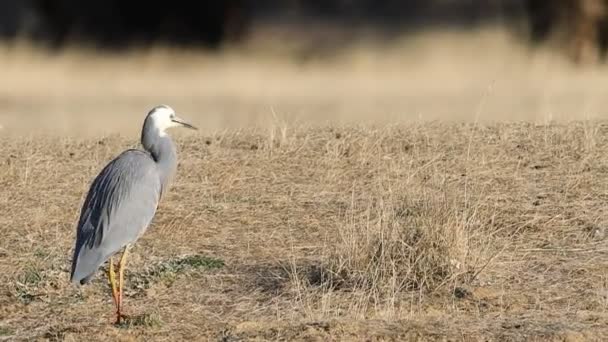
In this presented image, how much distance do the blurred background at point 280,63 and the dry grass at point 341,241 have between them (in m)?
2.11

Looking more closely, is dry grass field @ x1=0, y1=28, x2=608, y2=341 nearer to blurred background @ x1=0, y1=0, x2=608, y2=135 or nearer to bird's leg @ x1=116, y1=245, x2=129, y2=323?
bird's leg @ x1=116, y1=245, x2=129, y2=323

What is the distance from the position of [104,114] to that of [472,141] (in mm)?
6436

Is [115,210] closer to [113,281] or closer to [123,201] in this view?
[123,201]

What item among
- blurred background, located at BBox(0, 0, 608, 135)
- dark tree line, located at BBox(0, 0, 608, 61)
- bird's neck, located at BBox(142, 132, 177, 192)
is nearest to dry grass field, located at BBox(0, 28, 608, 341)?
bird's neck, located at BBox(142, 132, 177, 192)

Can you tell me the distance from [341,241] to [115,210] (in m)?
1.36

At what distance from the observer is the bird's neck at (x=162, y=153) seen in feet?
26.9

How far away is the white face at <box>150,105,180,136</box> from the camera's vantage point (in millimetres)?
8242

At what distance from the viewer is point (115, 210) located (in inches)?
308

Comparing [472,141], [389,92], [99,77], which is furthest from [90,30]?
[472,141]

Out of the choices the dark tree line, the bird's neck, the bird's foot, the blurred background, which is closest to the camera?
the bird's foot

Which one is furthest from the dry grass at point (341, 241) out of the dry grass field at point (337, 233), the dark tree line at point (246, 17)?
the dark tree line at point (246, 17)

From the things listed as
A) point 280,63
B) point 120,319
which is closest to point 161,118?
point 120,319

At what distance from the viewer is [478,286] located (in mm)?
8055

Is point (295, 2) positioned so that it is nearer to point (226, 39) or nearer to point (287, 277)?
point (226, 39)
